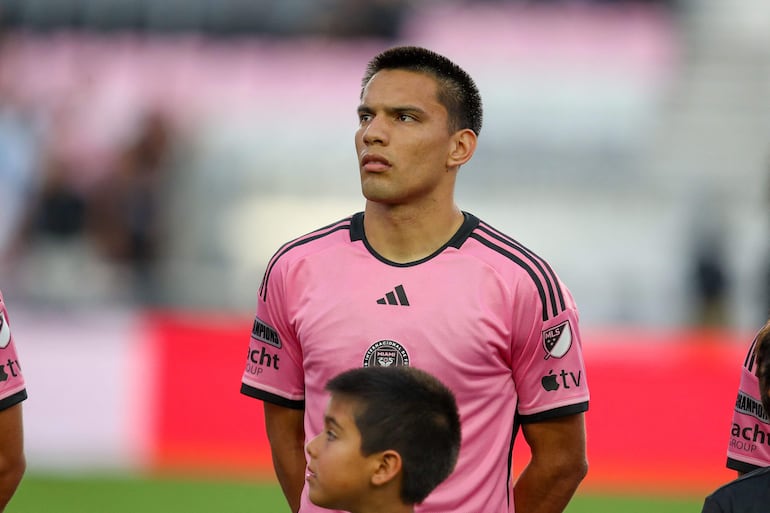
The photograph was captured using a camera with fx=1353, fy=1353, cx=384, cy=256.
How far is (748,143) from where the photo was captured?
54.2 feet

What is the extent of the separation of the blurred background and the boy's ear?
6.78m

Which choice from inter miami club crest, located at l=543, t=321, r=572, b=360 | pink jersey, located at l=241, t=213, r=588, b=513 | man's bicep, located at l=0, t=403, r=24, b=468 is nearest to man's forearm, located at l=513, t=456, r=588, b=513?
pink jersey, located at l=241, t=213, r=588, b=513

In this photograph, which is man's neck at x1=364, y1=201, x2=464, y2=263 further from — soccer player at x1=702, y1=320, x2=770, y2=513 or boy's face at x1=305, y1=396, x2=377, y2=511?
soccer player at x1=702, y1=320, x2=770, y2=513

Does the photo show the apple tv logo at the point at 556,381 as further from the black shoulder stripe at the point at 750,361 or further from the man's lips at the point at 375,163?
the man's lips at the point at 375,163

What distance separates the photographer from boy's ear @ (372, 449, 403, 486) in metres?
3.44

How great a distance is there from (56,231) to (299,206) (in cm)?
302

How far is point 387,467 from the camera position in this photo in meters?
3.45

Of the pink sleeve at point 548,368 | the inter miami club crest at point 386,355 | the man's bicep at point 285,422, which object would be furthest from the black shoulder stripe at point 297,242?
the pink sleeve at point 548,368

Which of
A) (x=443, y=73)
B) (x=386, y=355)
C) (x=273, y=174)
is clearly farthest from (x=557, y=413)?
(x=273, y=174)

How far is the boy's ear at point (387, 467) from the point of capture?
3.44 meters

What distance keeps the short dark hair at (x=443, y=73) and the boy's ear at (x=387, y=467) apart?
1.18 m

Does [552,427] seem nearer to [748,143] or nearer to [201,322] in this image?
[201,322]

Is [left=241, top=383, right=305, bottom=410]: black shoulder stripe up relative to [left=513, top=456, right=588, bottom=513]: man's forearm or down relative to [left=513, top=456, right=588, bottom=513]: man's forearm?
up

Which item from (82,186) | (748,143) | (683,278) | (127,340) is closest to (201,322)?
(127,340)
